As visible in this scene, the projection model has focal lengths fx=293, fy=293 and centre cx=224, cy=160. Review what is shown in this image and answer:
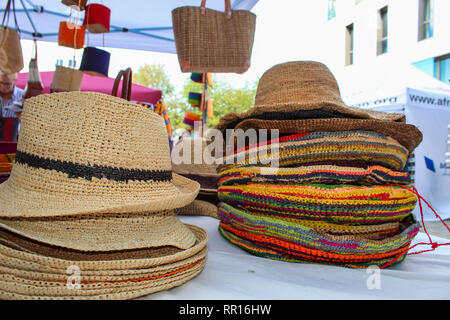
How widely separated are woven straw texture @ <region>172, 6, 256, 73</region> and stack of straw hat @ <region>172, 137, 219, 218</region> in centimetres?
Answer: 42

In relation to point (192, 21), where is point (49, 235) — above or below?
below

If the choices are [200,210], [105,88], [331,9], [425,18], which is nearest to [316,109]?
[200,210]

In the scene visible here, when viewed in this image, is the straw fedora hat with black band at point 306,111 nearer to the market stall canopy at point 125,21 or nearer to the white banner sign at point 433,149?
the market stall canopy at point 125,21

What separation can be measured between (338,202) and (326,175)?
69 millimetres

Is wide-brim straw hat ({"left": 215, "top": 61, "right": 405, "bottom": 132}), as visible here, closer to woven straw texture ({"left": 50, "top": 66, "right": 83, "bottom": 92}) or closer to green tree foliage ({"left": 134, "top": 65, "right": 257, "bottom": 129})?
woven straw texture ({"left": 50, "top": 66, "right": 83, "bottom": 92})

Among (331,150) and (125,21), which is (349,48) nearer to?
(125,21)

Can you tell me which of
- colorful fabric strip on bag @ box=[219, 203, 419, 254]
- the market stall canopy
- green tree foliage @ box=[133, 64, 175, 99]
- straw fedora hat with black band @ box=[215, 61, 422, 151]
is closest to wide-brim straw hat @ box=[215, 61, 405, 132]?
straw fedora hat with black band @ box=[215, 61, 422, 151]

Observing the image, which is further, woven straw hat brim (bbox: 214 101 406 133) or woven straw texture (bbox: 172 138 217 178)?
woven straw texture (bbox: 172 138 217 178)

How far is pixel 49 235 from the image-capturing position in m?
0.54

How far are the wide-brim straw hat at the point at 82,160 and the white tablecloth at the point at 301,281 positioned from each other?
20 centimetres

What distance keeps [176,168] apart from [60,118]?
93 centimetres

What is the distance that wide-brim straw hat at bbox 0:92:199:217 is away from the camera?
21.9 inches
